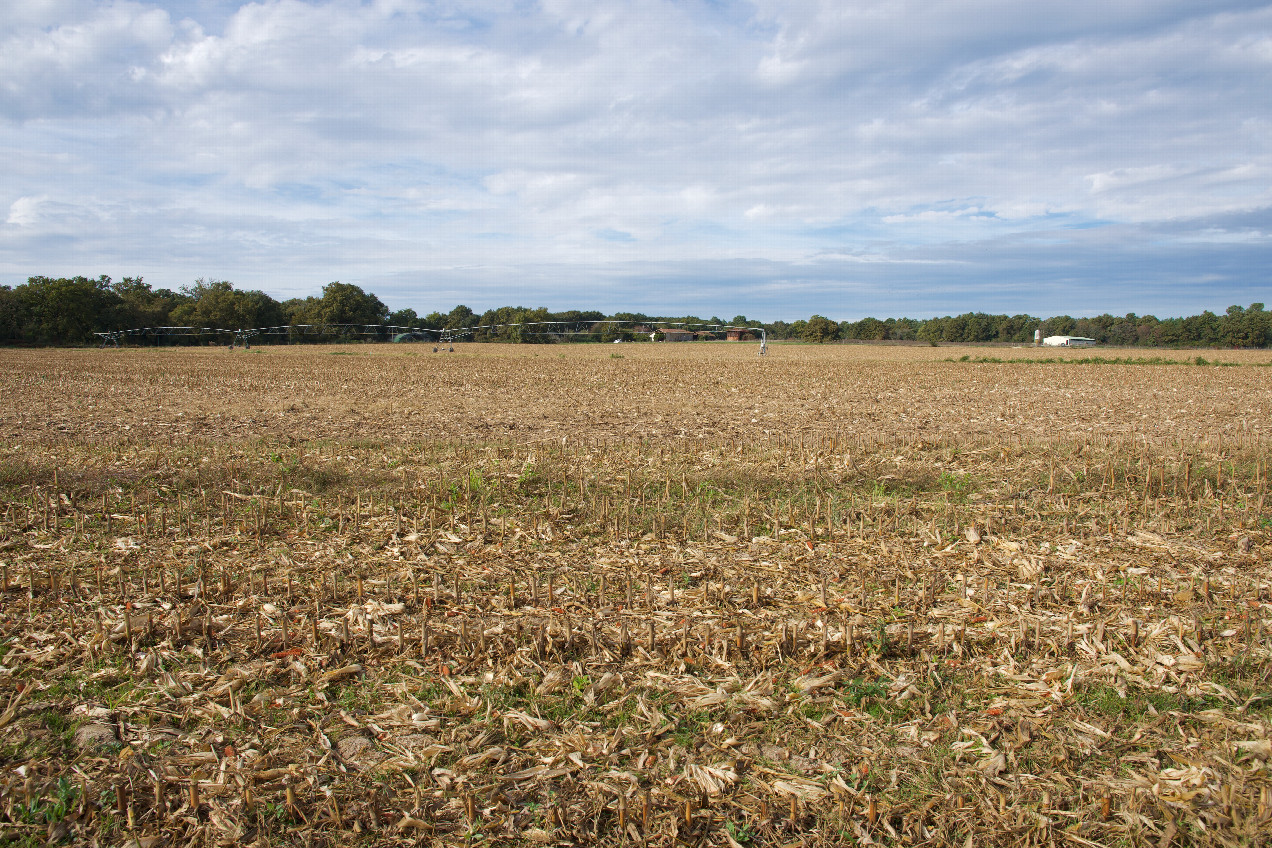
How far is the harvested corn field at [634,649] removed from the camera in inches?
134

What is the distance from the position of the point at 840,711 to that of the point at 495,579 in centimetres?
311

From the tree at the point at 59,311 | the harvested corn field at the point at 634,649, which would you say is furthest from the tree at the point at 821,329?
the harvested corn field at the point at 634,649

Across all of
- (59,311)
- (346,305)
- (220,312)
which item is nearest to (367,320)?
(346,305)

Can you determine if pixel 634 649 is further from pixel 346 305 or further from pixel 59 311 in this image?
→ pixel 346 305

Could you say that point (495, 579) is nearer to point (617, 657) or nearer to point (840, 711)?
point (617, 657)

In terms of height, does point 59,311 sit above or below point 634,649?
above

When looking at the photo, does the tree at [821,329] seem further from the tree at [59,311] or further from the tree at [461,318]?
the tree at [59,311]

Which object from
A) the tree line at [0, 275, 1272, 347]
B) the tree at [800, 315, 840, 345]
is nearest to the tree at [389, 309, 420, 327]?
the tree line at [0, 275, 1272, 347]

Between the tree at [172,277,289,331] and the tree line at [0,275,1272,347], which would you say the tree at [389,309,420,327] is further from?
the tree at [172,277,289,331]

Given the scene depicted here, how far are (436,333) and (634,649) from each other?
4017 inches

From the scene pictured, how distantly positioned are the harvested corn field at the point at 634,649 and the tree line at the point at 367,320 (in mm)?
75828

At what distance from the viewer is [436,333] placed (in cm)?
10212

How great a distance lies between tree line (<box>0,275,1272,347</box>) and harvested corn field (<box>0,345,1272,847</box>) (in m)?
75.8

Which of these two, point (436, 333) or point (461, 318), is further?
point (461, 318)
